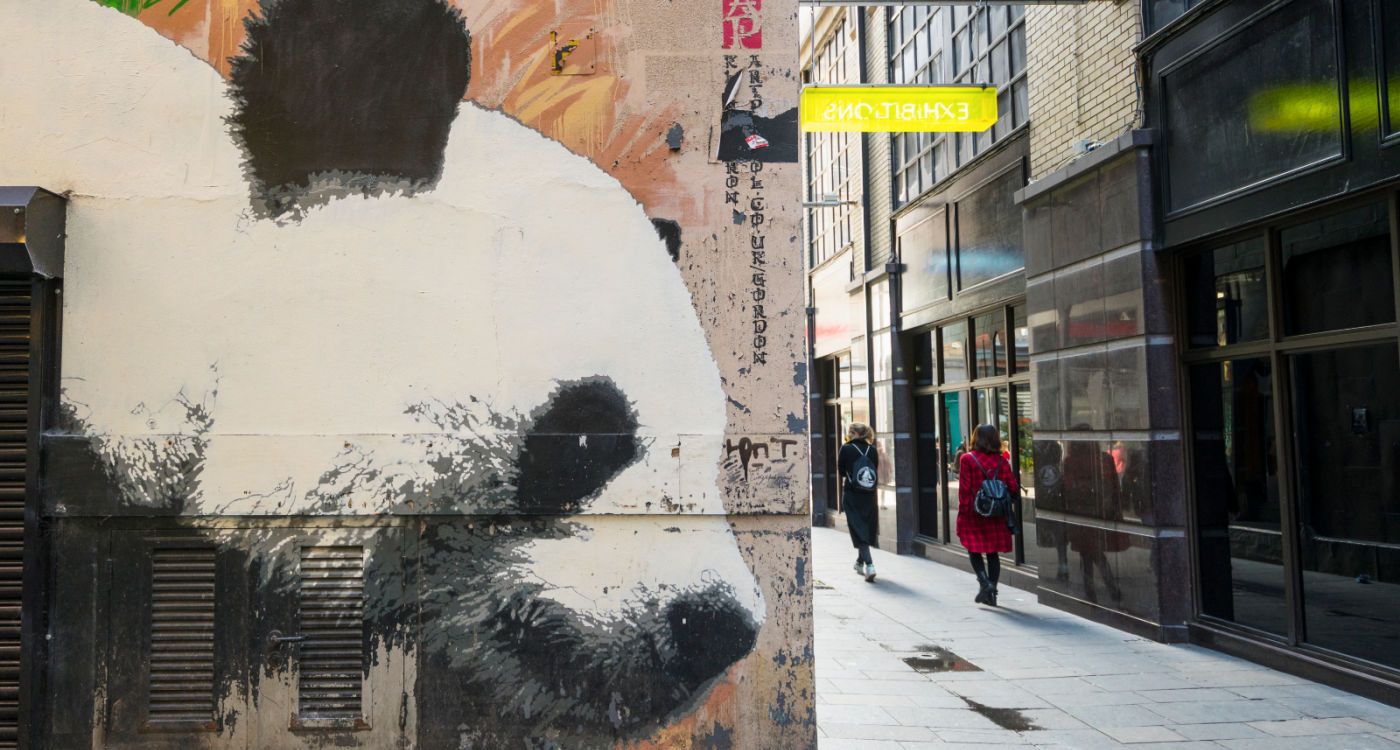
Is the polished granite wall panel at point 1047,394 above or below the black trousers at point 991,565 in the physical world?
above

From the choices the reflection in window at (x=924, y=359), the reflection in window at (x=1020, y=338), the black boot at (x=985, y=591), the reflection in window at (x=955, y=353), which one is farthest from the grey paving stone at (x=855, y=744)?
the reflection in window at (x=924, y=359)

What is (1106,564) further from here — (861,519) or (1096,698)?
(861,519)

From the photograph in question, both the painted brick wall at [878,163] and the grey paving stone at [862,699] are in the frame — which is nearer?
the grey paving stone at [862,699]

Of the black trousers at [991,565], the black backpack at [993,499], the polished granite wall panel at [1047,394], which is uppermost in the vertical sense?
the polished granite wall panel at [1047,394]

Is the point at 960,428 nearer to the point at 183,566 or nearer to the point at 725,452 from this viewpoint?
the point at 725,452

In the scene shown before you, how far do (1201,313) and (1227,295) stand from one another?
1.09 ft

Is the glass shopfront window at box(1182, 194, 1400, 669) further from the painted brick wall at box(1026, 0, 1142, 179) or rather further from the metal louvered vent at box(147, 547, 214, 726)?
the metal louvered vent at box(147, 547, 214, 726)

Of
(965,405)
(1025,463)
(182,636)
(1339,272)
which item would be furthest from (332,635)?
(965,405)

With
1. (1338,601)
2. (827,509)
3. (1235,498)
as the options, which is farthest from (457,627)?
(827,509)

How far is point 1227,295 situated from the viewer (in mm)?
8055

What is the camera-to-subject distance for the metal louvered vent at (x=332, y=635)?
4.48m

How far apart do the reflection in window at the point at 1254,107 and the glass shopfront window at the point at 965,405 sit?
324 centimetres

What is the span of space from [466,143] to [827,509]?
54.1 feet

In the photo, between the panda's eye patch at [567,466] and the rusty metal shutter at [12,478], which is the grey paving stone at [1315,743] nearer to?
the panda's eye patch at [567,466]
